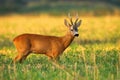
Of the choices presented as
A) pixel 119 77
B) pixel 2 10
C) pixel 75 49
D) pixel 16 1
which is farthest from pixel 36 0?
pixel 119 77

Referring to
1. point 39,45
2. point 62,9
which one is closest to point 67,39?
point 39,45

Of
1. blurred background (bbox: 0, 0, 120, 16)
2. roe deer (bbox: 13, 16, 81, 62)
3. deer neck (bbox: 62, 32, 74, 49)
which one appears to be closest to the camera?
roe deer (bbox: 13, 16, 81, 62)

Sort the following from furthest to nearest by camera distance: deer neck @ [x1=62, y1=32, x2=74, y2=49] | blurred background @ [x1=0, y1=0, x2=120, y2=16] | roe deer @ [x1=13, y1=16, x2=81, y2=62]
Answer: blurred background @ [x1=0, y1=0, x2=120, y2=16]
deer neck @ [x1=62, y1=32, x2=74, y2=49]
roe deer @ [x1=13, y1=16, x2=81, y2=62]

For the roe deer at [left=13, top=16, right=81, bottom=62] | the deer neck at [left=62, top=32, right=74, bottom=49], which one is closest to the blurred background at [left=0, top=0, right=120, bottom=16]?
the deer neck at [left=62, top=32, right=74, bottom=49]

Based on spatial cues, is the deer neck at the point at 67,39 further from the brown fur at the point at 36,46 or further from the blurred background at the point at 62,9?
the blurred background at the point at 62,9

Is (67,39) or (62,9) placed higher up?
(67,39)

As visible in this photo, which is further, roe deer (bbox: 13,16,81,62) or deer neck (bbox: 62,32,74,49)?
deer neck (bbox: 62,32,74,49)

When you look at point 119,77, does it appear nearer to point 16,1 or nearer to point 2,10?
point 2,10

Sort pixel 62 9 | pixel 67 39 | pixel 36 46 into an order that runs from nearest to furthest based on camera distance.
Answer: pixel 36 46 → pixel 67 39 → pixel 62 9

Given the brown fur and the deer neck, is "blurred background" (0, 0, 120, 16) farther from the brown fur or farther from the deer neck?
the brown fur

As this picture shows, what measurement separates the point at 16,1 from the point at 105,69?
5813 cm

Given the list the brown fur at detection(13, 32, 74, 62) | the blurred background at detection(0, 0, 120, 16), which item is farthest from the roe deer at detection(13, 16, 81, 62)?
the blurred background at detection(0, 0, 120, 16)

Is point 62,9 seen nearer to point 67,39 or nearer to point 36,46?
point 67,39

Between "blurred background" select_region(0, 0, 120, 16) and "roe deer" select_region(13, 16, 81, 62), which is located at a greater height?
"roe deer" select_region(13, 16, 81, 62)
